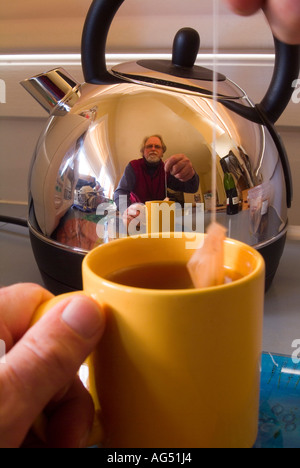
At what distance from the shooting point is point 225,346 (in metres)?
0.23

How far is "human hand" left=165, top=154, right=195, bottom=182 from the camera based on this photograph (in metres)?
0.45

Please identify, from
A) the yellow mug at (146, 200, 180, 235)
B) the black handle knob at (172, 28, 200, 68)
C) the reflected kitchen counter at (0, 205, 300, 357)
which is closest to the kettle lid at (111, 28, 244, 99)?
the black handle knob at (172, 28, 200, 68)

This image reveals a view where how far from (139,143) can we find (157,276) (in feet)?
0.68

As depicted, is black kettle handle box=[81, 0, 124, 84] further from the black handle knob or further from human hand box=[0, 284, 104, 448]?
human hand box=[0, 284, 104, 448]

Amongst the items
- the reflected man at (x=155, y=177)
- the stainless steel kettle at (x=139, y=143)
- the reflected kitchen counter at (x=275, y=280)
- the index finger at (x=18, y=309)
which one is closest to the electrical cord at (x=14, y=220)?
the reflected kitchen counter at (x=275, y=280)

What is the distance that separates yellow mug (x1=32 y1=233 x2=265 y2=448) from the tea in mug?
0.05 feet

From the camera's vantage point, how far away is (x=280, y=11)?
0.29m

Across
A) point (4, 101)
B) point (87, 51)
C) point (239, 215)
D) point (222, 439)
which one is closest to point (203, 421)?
point (222, 439)

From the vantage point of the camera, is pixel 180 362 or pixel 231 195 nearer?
pixel 180 362

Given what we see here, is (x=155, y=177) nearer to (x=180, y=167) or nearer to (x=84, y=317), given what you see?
(x=180, y=167)

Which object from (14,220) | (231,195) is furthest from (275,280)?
(14,220)

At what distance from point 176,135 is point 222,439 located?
11.1 inches

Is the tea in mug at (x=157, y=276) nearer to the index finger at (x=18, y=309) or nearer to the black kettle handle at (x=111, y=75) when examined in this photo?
the index finger at (x=18, y=309)
